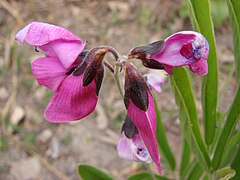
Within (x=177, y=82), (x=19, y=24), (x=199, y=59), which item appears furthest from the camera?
(x=19, y=24)

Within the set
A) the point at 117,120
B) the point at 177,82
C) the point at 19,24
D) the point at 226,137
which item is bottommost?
the point at 117,120

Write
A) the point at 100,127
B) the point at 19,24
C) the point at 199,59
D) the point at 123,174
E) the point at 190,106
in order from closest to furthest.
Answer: the point at 199,59
the point at 190,106
the point at 123,174
the point at 100,127
the point at 19,24

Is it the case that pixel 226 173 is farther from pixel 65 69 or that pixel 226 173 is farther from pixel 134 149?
pixel 65 69

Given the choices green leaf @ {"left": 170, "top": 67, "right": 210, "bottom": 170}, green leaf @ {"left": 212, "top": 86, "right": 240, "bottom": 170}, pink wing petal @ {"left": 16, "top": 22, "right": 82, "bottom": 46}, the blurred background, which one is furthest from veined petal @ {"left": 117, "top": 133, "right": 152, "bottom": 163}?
the blurred background

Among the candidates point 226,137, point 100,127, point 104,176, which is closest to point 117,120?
point 100,127

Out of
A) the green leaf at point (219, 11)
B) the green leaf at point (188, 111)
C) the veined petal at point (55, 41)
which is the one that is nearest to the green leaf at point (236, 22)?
the green leaf at point (188, 111)

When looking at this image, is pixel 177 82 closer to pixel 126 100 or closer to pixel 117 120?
pixel 126 100

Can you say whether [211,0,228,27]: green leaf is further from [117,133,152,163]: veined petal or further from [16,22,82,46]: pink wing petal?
[16,22,82,46]: pink wing petal
